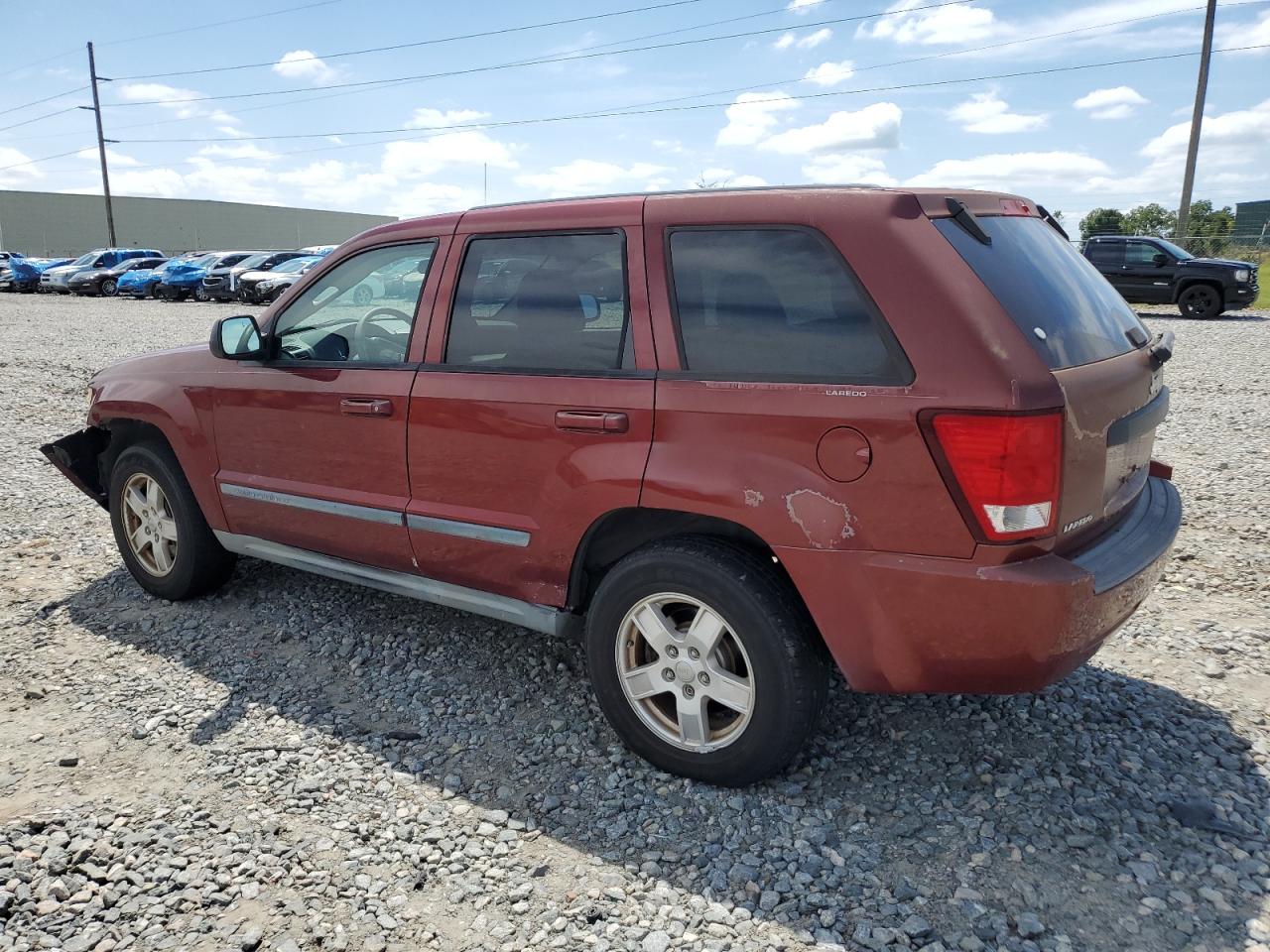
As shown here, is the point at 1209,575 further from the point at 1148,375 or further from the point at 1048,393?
the point at 1048,393

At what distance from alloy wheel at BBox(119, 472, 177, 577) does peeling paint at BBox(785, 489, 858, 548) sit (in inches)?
132

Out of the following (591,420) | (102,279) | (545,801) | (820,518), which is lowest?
(545,801)

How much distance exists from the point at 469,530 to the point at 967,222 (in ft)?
6.63

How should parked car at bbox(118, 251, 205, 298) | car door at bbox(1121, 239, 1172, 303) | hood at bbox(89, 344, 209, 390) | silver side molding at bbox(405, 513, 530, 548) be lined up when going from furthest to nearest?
1. parked car at bbox(118, 251, 205, 298)
2. car door at bbox(1121, 239, 1172, 303)
3. hood at bbox(89, 344, 209, 390)
4. silver side molding at bbox(405, 513, 530, 548)

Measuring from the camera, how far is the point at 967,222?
2.85 meters

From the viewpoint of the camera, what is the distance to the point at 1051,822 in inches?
115

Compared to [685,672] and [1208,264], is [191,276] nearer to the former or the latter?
[1208,264]

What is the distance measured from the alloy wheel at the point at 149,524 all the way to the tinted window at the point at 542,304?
2.11 m

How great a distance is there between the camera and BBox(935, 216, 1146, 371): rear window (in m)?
2.71

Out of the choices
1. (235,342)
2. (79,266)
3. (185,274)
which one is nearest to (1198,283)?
(235,342)

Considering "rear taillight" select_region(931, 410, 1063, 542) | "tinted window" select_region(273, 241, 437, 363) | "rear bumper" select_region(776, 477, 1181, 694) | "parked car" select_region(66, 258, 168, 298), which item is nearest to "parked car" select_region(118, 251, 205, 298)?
"parked car" select_region(66, 258, 168, 298)

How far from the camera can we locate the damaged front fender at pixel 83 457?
503cm

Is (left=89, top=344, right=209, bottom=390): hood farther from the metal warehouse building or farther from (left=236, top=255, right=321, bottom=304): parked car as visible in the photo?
the metal warehouse building

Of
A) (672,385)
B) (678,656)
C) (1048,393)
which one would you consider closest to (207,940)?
(678,656)
